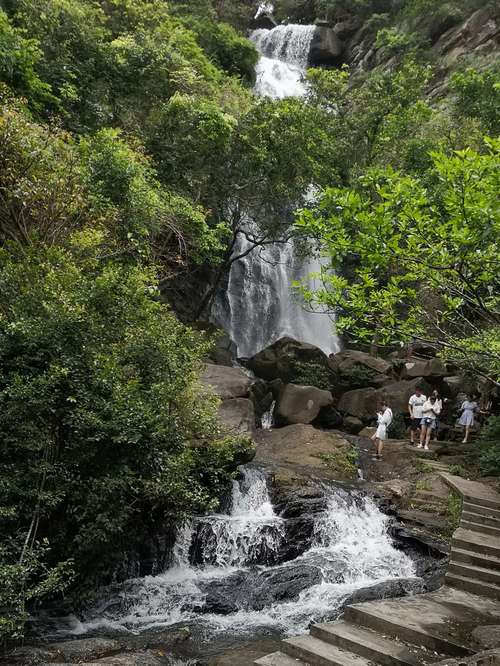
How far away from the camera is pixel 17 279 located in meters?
7.88

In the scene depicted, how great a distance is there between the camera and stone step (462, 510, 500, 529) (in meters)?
9.77

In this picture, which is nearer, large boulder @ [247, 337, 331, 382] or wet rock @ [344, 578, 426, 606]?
wet rock @ [344, 578, 426, 606]

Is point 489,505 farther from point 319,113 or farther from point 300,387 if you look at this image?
point 319,113

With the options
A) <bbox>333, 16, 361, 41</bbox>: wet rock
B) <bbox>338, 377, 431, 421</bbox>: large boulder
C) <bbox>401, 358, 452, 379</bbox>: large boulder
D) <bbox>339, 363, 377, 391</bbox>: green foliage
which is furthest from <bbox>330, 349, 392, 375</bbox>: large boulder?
<bbox>333, 16, 361, 41</bbox>: wet rock

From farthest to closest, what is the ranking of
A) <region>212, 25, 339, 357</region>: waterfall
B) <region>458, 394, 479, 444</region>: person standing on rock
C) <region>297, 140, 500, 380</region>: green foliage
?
<region>212, 25, 339, 357</region>: waterfall → <region>458, 394, 479, 444</region>: person standing on rock → <region>297, 140, 500, 380</region>: green foliage

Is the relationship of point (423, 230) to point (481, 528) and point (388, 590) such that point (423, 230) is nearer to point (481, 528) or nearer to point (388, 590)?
point (481, 528)

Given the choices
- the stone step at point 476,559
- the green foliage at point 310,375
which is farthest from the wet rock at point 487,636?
the green foliage at point 310,375

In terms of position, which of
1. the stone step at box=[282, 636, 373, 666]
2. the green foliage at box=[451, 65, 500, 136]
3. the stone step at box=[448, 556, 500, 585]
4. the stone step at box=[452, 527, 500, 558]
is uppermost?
the green foliage at box=[451, 65, 500, 136]

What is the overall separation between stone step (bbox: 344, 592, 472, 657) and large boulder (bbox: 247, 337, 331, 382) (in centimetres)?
1446

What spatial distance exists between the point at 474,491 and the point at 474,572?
13.7ft

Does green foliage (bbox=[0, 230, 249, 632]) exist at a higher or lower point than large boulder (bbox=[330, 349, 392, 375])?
lower

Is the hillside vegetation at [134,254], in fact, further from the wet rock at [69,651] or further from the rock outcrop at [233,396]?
the rock outcrop at [233,396]

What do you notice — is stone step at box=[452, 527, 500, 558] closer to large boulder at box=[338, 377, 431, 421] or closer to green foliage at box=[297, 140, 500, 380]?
green foliage at box=[297, 140, 500, 380]

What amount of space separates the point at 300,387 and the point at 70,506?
1246 centimetres
